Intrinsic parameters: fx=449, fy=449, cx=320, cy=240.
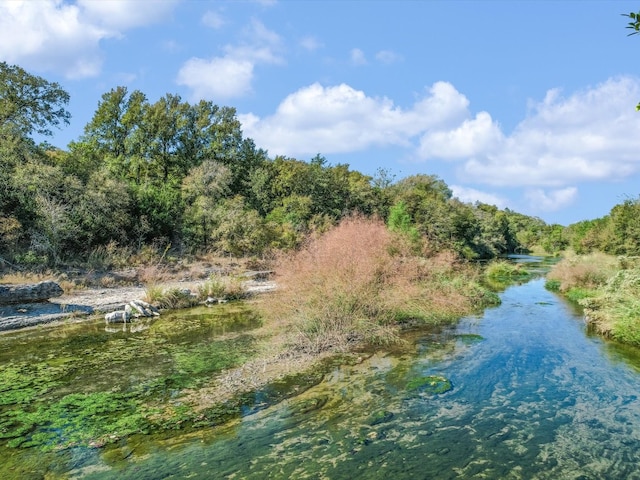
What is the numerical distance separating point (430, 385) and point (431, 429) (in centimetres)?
223

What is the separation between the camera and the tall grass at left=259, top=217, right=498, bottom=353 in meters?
12.1

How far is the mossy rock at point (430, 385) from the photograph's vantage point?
943 centimetres

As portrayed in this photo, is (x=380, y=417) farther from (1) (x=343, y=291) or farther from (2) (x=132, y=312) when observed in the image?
(2) (x=132, y=312)

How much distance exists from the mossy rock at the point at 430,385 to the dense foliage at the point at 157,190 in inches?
326

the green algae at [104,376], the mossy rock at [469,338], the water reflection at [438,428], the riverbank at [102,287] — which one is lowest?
the water reflection at [438,428]

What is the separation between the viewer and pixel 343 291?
39.6ft

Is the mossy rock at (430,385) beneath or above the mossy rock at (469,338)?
beneath

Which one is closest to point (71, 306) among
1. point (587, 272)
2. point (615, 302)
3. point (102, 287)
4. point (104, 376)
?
point (102, 287)

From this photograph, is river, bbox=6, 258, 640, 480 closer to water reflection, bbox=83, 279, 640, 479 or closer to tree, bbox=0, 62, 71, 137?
water reflection, bbox=83, 279, 640, 479

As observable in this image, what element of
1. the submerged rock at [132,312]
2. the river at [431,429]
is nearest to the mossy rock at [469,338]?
the river at [431,429]

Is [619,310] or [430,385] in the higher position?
[619,310]

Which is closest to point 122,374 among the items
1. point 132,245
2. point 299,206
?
point 132,245

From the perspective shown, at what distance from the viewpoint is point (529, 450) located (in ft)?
22.6

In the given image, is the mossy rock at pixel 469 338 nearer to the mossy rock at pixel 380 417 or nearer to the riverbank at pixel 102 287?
the mossy rock at pixel 380 417
